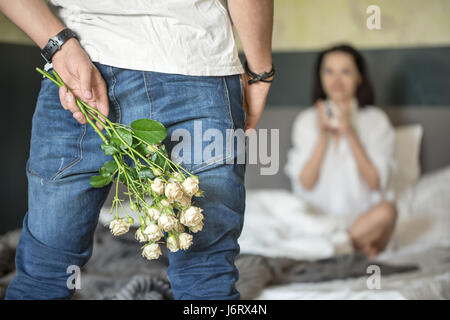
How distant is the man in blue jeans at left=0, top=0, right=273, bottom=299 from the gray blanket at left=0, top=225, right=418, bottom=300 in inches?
16.8

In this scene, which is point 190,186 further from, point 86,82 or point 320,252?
point 320,252

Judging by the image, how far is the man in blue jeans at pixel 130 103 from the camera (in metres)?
0.64

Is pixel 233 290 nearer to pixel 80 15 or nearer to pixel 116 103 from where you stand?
pixel 116 103

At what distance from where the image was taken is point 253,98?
0.78 meters

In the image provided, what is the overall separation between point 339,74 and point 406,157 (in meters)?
0.50

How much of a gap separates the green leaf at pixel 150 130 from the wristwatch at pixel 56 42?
0.49 feet

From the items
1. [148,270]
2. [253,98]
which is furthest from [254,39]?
[148,270]

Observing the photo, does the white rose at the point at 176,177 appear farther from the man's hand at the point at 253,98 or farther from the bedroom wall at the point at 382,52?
the bedroom wall at the point at 382,52

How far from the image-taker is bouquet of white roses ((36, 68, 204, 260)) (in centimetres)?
58

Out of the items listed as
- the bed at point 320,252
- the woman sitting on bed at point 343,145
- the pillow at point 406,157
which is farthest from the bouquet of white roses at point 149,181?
the pillow at point 406,157

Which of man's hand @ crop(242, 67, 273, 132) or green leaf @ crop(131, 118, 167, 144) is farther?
man's hand @ crop(242, 67, 273, 132)

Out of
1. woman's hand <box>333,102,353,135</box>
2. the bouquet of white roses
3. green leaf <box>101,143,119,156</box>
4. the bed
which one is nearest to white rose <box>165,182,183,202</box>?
the bouquet of white roses

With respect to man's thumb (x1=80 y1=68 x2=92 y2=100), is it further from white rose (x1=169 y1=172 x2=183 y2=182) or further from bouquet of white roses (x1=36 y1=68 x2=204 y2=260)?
white rose (x1=169 y1=172 x2=183 y2=182)

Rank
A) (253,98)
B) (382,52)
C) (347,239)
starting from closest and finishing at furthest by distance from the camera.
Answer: (253,98) → (347,239) → (382,52)
